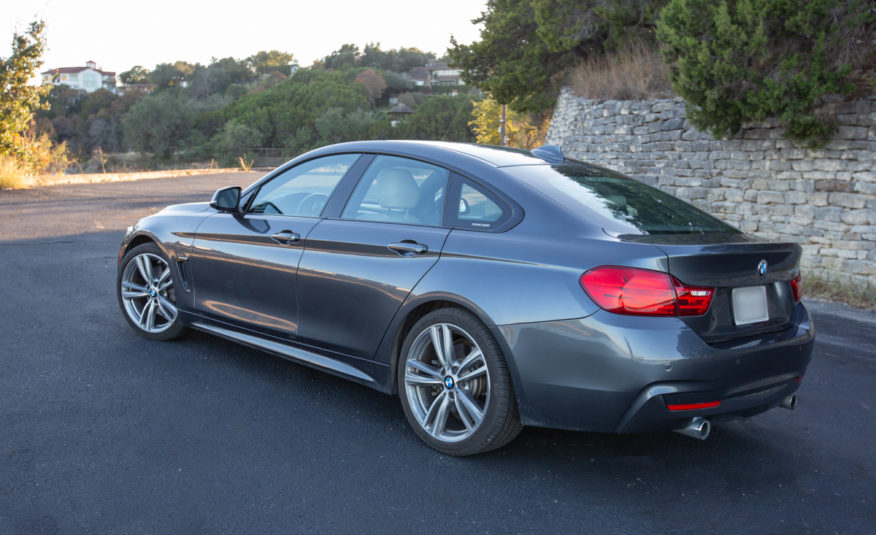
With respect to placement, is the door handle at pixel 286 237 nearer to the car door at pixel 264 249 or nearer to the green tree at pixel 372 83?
the car door at pixel 264 249

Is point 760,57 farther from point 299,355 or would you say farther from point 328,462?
point 328,462

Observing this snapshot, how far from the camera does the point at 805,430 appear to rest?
4.04 meters

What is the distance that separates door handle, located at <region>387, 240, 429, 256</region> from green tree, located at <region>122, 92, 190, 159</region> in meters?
86.7

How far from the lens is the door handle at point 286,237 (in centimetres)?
429

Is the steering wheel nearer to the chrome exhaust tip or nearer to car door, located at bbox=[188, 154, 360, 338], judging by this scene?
car door, located at bbox=[188, 154, 360, 338]

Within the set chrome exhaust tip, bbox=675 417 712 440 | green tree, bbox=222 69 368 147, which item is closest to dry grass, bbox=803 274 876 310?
chrome exhaust tip, bbox=675 417 712 440

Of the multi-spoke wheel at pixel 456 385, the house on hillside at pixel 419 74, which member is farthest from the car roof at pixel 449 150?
the house on hillside at pixel 419 74

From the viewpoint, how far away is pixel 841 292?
8.32 meters

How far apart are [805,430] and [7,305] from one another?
6223 mm

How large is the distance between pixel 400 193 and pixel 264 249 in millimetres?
997

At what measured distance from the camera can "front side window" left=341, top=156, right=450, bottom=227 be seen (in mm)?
3852

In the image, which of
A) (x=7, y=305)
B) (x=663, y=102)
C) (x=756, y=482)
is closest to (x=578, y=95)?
(x=663, y=102)

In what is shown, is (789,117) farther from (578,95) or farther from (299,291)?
(578,95)

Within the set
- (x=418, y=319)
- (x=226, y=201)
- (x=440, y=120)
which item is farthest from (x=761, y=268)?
(x=440, y=120)
